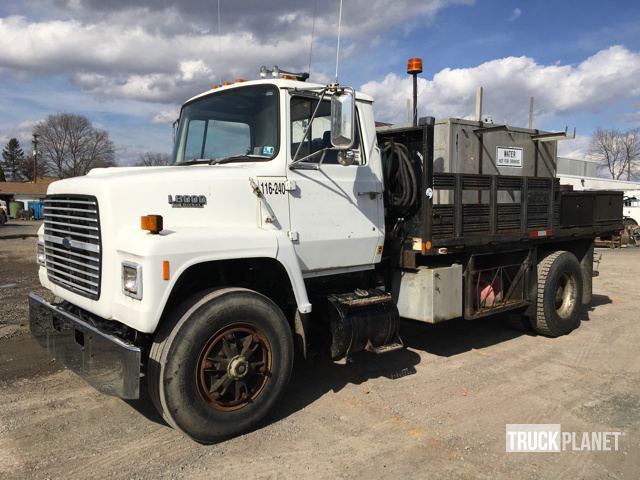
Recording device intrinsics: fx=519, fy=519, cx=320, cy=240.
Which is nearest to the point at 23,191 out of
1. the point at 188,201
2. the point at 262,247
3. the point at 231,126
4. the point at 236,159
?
the point at 231,126

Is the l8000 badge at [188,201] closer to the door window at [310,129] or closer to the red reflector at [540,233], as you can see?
the door window at [310,129]

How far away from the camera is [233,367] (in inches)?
146

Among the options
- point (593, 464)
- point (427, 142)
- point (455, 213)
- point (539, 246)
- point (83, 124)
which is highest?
point (83, 124)

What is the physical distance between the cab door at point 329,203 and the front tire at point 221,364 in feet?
2.49

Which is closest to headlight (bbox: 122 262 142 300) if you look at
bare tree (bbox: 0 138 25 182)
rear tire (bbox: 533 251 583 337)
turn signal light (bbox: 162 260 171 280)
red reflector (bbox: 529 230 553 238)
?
turn signal light (bbox: 162 260 171 280)

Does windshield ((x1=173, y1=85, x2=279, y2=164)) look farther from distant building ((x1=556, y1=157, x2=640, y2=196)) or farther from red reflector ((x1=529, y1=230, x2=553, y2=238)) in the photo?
distant building ((x1=556, y1=157, x2=640, y2=196))

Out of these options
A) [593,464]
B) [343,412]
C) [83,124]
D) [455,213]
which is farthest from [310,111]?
[83,124]

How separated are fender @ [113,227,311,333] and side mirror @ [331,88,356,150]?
942 millimetres

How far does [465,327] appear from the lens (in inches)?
283

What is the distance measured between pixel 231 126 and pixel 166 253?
163 cm

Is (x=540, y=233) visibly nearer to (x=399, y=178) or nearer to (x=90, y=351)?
(x=399, y=178)

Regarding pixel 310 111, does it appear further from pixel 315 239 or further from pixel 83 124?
pixel 83 124

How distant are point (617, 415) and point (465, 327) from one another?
2.99 metres

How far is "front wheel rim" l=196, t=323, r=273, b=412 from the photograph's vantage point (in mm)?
3656
